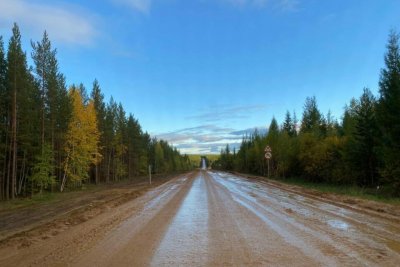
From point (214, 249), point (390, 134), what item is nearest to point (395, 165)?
point (390, 134)

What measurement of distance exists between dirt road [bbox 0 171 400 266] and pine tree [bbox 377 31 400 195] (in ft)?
45.7

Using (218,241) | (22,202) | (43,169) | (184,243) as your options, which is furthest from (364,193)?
(43,169)

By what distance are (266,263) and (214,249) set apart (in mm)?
1518

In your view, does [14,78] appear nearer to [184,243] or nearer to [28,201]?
[28,201]

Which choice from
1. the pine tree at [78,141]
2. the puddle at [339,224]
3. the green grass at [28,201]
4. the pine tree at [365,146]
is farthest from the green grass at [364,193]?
the pine tree at [78,141]

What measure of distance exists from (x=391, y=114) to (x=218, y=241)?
23.3m

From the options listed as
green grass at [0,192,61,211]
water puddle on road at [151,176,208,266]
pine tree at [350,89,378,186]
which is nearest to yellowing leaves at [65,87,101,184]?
green grass at [0,192,61,211]

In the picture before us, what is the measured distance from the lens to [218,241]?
8883mm

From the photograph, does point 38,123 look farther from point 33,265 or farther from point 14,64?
point 33,265

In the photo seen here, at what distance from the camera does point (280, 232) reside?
32.6 feet

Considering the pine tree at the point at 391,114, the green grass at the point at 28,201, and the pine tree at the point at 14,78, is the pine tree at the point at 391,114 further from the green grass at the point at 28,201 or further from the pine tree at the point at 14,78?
the pine tree at the point at 14,78

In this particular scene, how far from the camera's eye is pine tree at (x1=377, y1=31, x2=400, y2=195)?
2584cm

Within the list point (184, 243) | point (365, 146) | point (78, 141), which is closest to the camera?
point (184, 243)

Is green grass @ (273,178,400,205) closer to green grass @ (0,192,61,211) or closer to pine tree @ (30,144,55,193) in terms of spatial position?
green grass @ (0,192,61,211)
